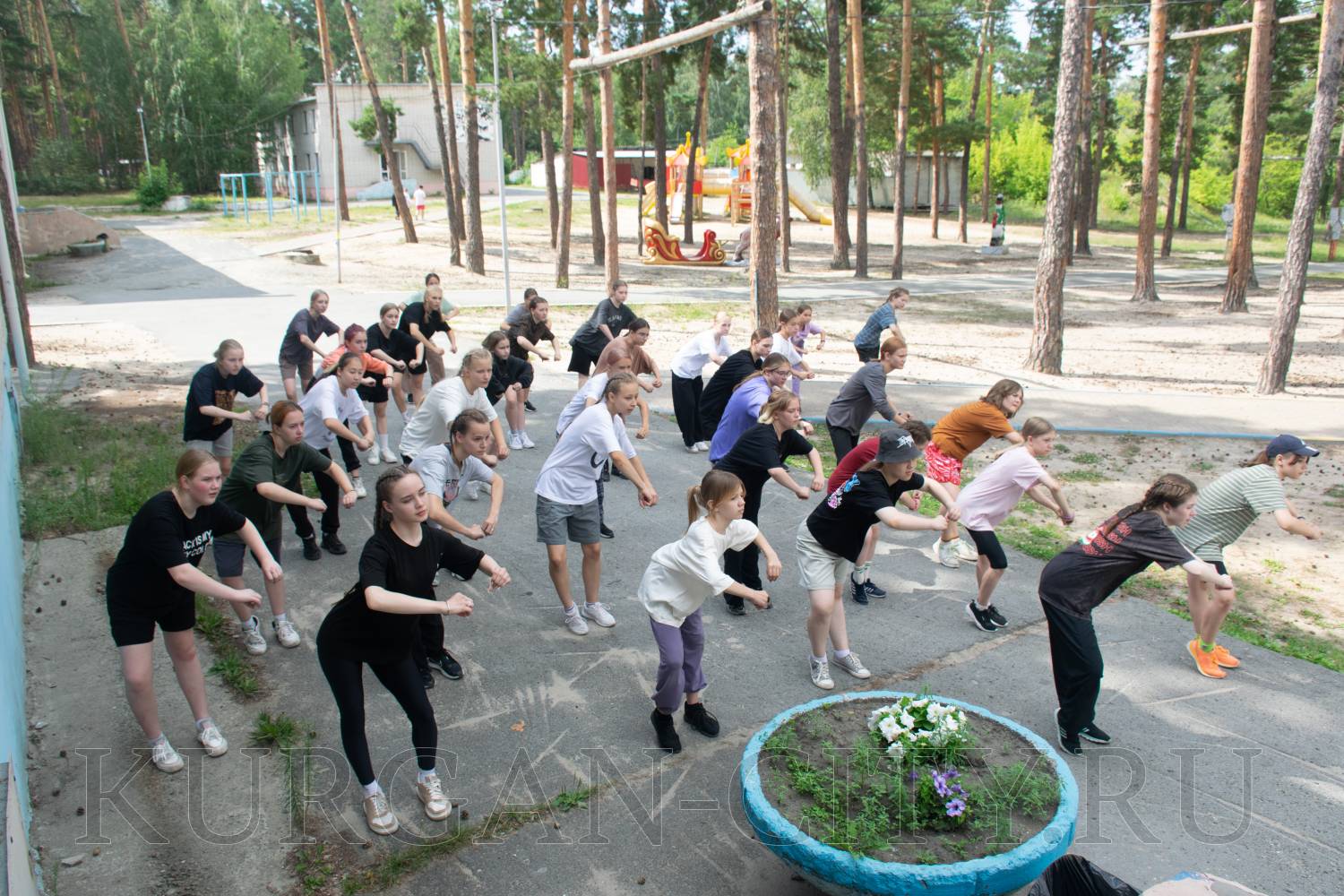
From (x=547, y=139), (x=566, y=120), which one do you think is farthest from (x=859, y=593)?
(x=547, y=139)

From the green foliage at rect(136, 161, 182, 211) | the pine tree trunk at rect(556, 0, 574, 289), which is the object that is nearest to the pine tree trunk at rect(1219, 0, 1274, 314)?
the pine tree trunk at rect(556, 0, 574, 289)

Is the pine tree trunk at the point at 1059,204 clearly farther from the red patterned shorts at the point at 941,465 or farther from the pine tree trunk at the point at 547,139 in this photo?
the pine tree trunk at the point at 547,139

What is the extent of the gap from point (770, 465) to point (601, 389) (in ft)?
4.47

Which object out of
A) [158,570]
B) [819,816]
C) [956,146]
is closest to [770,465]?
[819,816]

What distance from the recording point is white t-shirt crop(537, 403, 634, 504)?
5.82 meters

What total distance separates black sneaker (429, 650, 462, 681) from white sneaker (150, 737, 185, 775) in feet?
4.67

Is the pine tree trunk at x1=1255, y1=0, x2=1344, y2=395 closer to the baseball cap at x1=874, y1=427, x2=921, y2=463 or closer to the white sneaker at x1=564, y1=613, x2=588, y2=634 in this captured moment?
the baseball cap at x1=874, y1=427, x2=921, y2=463

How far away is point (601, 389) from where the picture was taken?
21.7 feet

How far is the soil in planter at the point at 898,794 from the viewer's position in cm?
360

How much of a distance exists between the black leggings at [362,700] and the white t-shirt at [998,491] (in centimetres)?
365

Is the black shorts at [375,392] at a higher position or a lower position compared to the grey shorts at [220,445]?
higher

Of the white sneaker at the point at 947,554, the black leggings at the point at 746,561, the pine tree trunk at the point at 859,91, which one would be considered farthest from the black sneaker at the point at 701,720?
the pine tree trunk at the point at 859,91

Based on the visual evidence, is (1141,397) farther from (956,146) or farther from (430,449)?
(956,146)

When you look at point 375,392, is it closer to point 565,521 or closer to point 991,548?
point 565,521
